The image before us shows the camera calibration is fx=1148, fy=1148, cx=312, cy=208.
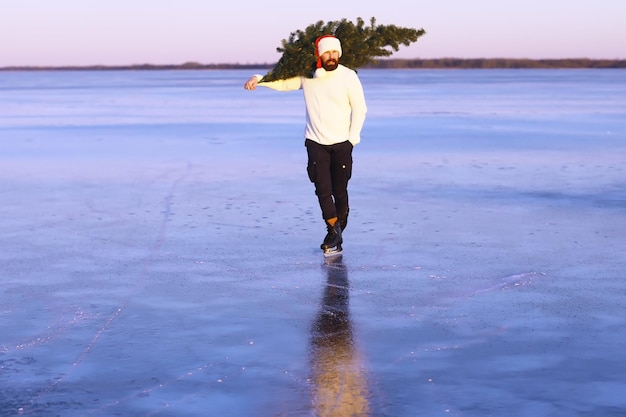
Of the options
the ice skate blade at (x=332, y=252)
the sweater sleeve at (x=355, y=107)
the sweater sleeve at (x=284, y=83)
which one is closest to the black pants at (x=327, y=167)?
the sweater sleeve at (x=355, y=107)

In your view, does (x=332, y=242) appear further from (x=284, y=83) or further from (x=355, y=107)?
(x=284, y=83)

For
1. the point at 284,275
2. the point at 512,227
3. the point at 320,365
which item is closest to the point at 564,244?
the point at 512,227

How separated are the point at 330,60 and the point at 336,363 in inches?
152

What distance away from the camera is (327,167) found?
9.09m

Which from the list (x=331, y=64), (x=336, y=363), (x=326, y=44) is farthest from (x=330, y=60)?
(x=336, y=363)

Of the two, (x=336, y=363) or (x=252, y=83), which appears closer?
(x=336, y=363)

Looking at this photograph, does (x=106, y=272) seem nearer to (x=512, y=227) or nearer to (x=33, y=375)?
(x=33, y=375)

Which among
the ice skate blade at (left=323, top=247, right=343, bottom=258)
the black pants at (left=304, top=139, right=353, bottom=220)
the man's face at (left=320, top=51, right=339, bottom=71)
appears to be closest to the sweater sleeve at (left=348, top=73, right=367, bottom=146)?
the black pants at (left=304, top=139, right=353, bottom=220)

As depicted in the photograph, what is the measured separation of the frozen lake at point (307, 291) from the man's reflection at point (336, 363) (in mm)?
16

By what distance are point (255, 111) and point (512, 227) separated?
86.3ft

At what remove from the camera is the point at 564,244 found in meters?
9.05

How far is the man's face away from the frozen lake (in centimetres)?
143

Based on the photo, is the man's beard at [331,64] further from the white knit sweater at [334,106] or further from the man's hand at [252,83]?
the man's hand at [252,83]

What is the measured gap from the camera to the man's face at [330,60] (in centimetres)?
883
